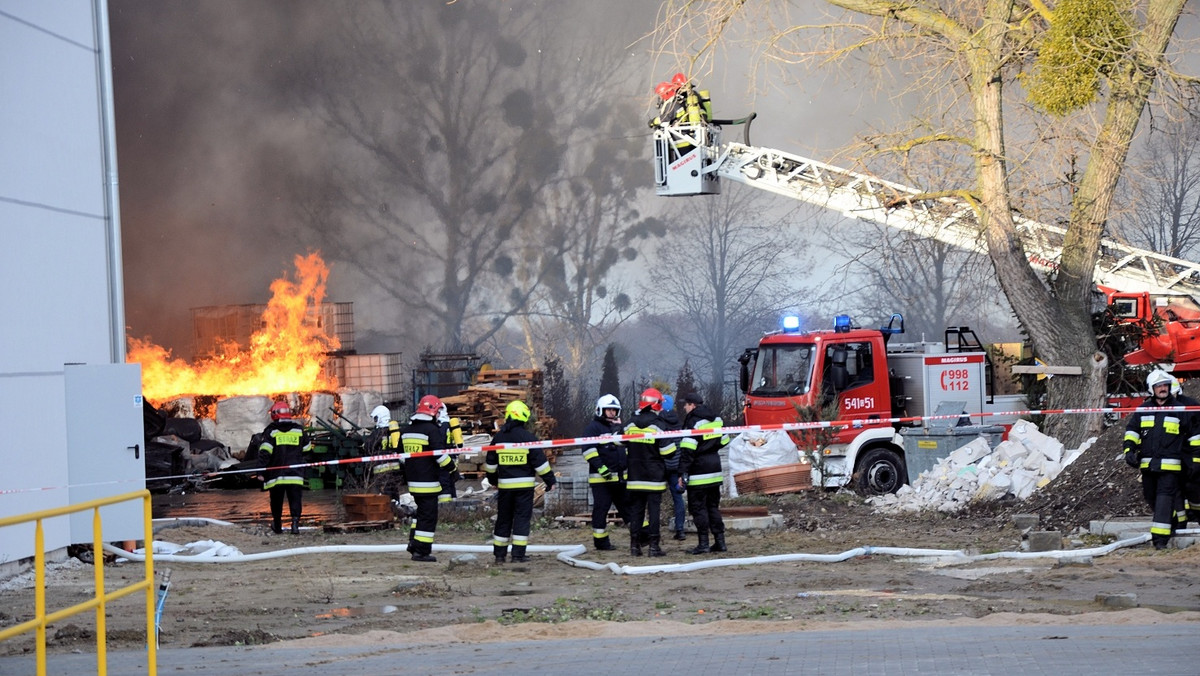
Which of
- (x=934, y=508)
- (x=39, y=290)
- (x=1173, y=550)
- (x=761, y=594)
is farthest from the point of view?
(x=934, y=508)

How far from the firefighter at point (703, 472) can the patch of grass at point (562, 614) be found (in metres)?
2.92

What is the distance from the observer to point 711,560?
1083 centimetres

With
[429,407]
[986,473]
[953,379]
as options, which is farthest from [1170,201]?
[429,407]

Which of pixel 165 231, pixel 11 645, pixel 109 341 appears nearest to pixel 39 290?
pixel 109 341

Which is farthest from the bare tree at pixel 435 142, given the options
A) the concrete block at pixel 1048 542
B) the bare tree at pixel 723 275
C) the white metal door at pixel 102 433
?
the concrete block at pixel 1048 542

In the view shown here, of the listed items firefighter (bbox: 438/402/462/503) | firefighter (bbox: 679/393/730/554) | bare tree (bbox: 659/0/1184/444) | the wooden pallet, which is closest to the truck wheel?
bare tree (bbox: 659/0/1184/444)

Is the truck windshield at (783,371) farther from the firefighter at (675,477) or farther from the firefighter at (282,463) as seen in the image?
the firefighter at (282,463)

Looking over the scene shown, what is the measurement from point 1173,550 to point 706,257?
856 inches

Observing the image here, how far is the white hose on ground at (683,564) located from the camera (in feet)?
34.2

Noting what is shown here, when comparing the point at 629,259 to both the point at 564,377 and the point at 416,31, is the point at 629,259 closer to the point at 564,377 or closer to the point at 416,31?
the point at 564,377

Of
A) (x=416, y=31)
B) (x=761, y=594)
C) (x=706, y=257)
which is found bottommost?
(x=761, y=594)

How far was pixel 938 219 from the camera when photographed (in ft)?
54.0

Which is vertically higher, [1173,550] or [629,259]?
[629,259]

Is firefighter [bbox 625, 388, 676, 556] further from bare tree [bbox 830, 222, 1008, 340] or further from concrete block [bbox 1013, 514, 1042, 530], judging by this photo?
bare tree [bbox 830, 222, 1008, 340]
